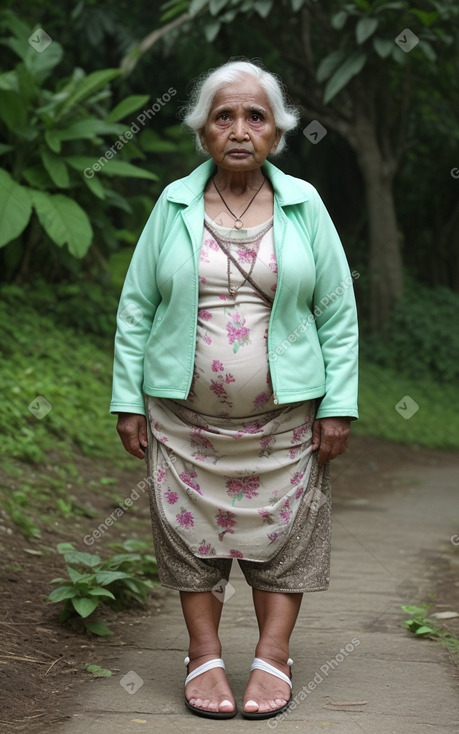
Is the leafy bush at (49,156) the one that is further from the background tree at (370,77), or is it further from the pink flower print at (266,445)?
the pink flower print at (266,445)

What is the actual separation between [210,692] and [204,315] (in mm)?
950

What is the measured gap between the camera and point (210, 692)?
8.21 ft

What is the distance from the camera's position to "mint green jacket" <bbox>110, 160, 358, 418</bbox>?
254cm

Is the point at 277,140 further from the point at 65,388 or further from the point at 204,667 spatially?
the point at 65,388

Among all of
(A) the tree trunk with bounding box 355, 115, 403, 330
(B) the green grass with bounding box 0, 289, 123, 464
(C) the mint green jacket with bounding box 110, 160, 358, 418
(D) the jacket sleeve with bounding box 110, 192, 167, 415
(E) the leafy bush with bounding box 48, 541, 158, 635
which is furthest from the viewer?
(A) the tree trunk with bounding box 355, 115, 403, 330

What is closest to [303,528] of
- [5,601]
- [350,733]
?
[350,733]

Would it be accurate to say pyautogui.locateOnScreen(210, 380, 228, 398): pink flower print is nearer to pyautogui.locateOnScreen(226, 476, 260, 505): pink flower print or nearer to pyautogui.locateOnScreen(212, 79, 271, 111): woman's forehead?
pyautogui.locateOnScreen(226, 476, 260, 505): pink flower print

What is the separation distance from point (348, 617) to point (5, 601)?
1.13 meters

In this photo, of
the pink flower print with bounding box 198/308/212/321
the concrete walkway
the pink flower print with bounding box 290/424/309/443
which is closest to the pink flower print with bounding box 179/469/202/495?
the pink flower print with bounding box 290/424/309/443

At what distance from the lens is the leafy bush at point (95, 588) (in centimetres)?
303

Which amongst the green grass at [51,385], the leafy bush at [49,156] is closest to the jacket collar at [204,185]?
the green grass at [51,385]

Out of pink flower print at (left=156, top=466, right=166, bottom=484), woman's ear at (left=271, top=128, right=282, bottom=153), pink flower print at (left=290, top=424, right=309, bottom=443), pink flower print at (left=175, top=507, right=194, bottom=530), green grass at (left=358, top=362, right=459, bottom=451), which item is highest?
woman's ear at (left=271, top=128, right=282, bottom=153)

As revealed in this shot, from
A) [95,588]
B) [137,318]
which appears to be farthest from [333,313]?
[95,588]

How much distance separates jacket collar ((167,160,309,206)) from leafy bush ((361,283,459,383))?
7655mm
